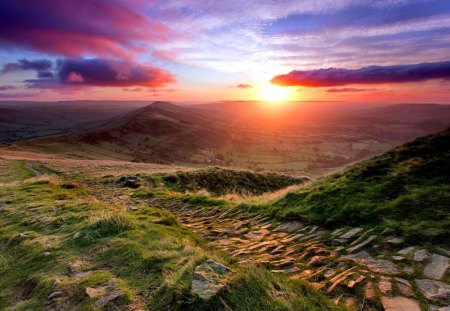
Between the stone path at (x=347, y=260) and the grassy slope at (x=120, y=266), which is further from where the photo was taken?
the stone path at (x=347, y=260)

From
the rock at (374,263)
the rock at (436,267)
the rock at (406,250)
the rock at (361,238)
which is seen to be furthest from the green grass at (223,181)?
the rock at (436,267)

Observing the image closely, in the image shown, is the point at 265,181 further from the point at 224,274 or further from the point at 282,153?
the point at 282,153

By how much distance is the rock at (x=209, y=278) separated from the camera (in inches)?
168

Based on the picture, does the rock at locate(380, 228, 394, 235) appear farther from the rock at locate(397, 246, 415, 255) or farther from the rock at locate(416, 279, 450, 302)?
the rock at locate(416, 279, 450, 302)

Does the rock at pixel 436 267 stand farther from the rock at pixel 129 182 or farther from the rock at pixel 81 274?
the rock at pixel 129 182

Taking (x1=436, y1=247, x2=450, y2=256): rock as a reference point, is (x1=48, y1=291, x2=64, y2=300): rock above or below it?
below

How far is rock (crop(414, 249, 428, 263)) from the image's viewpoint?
5.45 meters

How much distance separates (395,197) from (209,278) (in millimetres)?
6238

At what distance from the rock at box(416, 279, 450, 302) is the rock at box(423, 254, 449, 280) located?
198mm

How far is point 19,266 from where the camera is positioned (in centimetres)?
627

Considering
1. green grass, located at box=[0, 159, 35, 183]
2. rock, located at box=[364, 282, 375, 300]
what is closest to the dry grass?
green grass, located at box=[0, 159, 35, 183]

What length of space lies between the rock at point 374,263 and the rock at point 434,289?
476 mm

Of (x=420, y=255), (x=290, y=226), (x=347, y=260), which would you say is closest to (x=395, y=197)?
(x=420, y=255)

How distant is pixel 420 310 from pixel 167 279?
3809 millimetres
